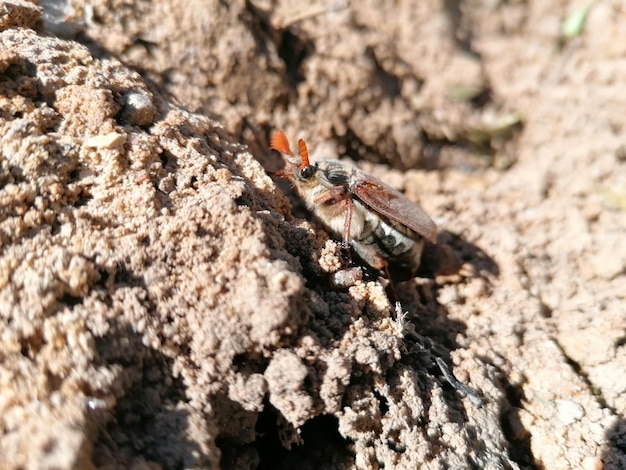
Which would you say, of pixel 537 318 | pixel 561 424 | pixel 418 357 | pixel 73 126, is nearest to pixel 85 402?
pixel 73 126

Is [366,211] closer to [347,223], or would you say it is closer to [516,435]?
[347,223]

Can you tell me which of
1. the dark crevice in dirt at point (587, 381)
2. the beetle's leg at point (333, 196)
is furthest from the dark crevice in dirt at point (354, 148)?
the dark crevice in dirt at point (587, 381)

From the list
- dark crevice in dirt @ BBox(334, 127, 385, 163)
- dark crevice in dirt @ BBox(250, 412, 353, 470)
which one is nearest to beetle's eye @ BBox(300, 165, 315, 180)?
dark crevice in dirt @ BBox(334, 127, 385, 163)

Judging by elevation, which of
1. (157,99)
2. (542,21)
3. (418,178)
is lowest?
(418,178)

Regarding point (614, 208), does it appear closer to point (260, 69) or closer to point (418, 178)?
point (418, 178)

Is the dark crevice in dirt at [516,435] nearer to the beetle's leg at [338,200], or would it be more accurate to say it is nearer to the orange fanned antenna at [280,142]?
the beetle's leg at [338,200]

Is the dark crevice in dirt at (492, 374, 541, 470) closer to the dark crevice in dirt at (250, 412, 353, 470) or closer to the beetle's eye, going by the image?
the dark crevice in dirt at (250, 412, 353, 470)

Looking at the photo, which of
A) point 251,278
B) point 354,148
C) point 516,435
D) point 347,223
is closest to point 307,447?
point 251,278

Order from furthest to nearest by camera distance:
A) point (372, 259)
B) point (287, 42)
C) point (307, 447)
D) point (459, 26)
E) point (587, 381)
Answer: point (459, 26) < point (287, 42) < point (372, 259) < point (587, 381) < point (307, 447)
